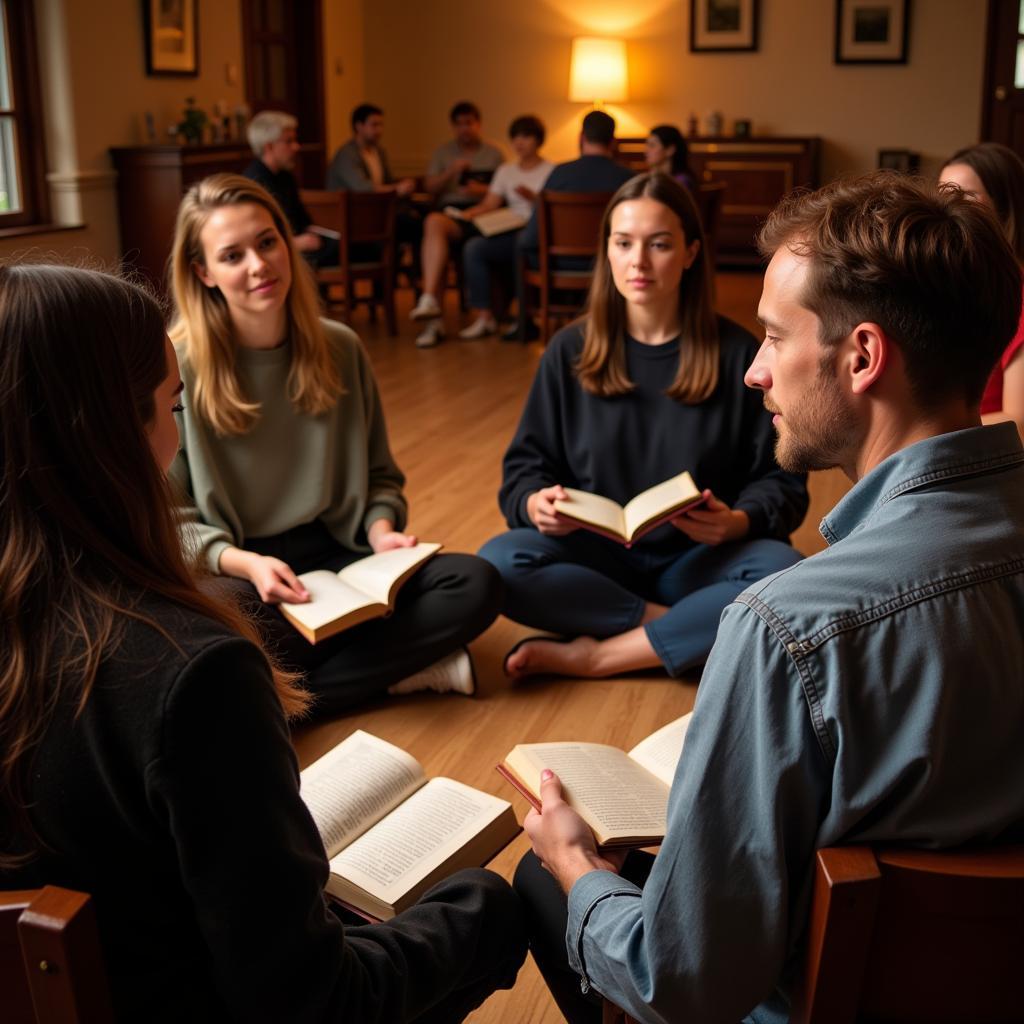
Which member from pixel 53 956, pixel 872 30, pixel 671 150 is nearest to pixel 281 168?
pixel 671 150

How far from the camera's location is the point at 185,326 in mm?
2676

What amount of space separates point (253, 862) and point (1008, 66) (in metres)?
9.65

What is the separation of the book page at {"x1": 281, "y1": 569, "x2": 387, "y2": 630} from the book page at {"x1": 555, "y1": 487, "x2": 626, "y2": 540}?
0.47m

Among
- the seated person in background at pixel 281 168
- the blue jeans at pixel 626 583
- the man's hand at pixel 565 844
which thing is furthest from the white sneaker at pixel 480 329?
the man's hand at pixel 565 844

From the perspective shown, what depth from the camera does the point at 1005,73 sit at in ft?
29.8

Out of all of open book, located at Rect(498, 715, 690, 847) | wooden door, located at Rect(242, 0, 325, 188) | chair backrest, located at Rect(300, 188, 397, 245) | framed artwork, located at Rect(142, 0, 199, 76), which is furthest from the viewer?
wooden door, located at Rect(242, 0, 325, 188)

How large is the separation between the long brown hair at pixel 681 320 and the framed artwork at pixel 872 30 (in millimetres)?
7544

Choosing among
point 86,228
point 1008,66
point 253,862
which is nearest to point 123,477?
point 253,862

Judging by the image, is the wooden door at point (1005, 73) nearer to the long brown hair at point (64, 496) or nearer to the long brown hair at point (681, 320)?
the long brown hair at point (681, 320)

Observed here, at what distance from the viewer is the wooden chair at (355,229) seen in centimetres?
685

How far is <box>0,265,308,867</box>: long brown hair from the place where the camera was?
3.01 ft

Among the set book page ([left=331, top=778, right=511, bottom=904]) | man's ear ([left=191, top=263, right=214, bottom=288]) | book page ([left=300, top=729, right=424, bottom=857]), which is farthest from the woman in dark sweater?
book page ([left=331, top=778, right=511, bottom=904])

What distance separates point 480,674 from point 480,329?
4.75 meters

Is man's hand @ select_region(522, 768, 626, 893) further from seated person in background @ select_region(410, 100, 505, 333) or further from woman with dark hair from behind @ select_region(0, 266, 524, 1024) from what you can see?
Answer: seated person in background @ select_region(410, 100, 505, 333)
